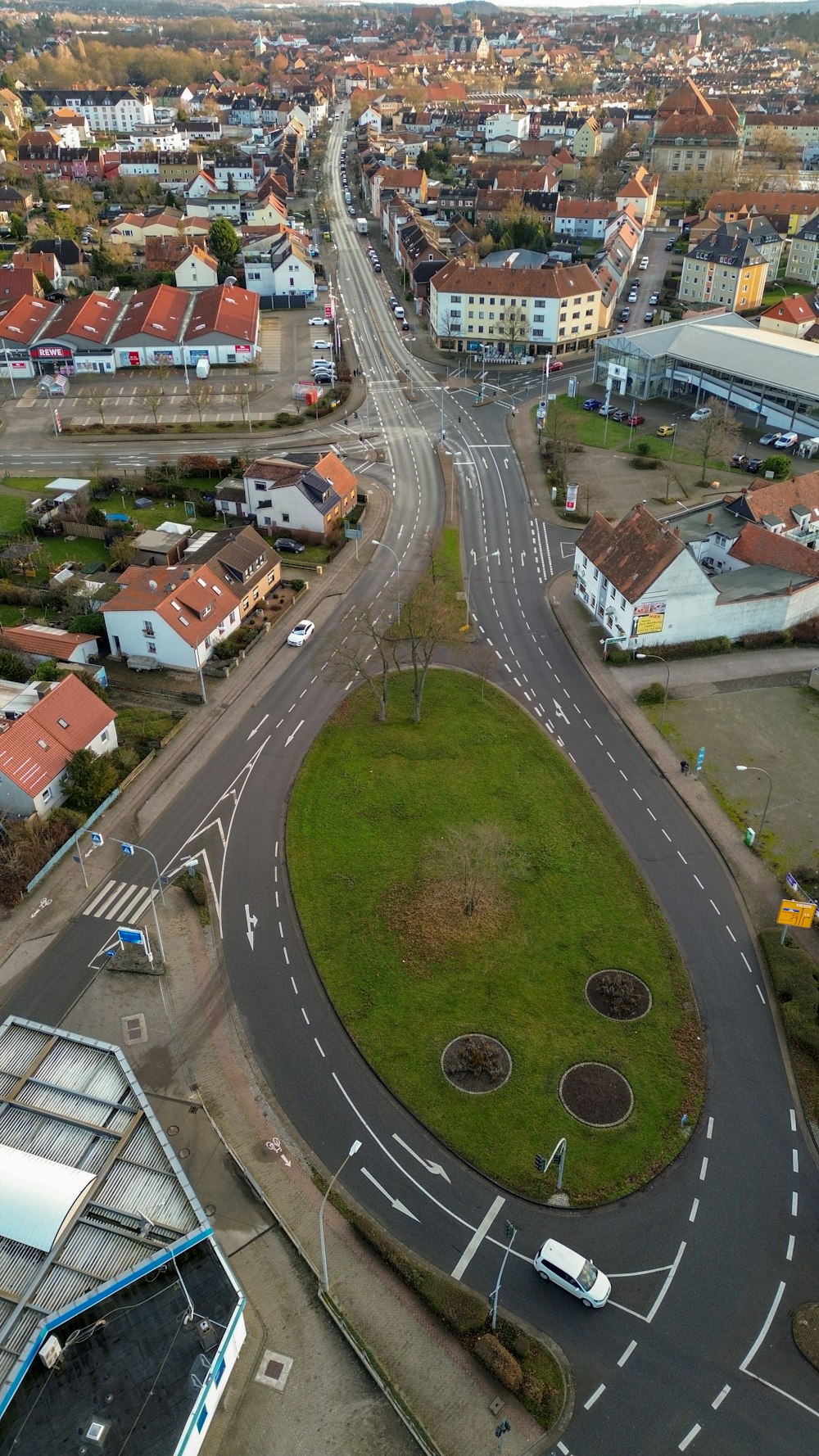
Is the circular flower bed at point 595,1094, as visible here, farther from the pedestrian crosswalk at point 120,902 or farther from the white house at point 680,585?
the white house at point 680,585

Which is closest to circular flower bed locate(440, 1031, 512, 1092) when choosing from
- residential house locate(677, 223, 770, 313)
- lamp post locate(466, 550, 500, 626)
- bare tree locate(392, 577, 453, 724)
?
bare tree locate(392, 577, 453, 724)

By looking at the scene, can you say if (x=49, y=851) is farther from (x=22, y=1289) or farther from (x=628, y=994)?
(x=628, y=994)

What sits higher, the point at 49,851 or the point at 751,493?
the point at 751,493

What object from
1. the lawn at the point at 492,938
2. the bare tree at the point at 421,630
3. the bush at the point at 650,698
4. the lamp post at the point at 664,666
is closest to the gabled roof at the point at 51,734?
the lawn at the point at 492,938

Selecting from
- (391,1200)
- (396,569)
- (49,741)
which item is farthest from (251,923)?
(396,569)

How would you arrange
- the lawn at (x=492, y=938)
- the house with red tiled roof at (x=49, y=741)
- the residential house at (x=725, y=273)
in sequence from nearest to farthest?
the lawn at (x=492, y=938), the house with red tiled roof at (x=49, y=741), the residential house at (x=725, y=273)

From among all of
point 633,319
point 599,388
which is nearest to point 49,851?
point 599,388
